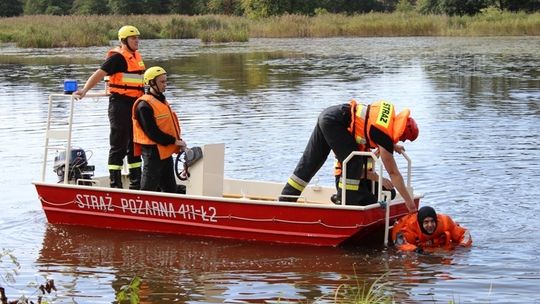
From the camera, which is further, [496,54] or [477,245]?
[496,54]

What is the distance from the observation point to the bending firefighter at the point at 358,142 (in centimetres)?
974

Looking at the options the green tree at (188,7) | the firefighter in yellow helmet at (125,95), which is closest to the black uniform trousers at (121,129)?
the firefighter in yellow helmet at (125,95)

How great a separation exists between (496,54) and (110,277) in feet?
97.6

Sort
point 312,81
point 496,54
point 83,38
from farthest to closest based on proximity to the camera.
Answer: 1. point 83,38
2. point 496,54
3. point 312,81

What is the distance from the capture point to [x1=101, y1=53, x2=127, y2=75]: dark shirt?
11453mm

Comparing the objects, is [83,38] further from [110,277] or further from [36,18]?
[110,277]

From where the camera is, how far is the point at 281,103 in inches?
882

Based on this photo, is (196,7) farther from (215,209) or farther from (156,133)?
(215,209)

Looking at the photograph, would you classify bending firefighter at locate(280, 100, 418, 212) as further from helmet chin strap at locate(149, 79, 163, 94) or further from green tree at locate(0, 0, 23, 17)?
green tree at locate(0, 0, 23, 17)

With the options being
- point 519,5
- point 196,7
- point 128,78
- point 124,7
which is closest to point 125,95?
point 128,78

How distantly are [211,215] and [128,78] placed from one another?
6.52 ft

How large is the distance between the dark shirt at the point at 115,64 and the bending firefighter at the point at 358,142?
7.87 ft

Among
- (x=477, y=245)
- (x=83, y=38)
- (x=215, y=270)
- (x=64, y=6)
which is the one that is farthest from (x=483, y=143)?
(x=64, y=6)

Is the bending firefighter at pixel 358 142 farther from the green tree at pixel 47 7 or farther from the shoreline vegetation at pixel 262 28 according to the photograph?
the green tree at pixel 47 7
